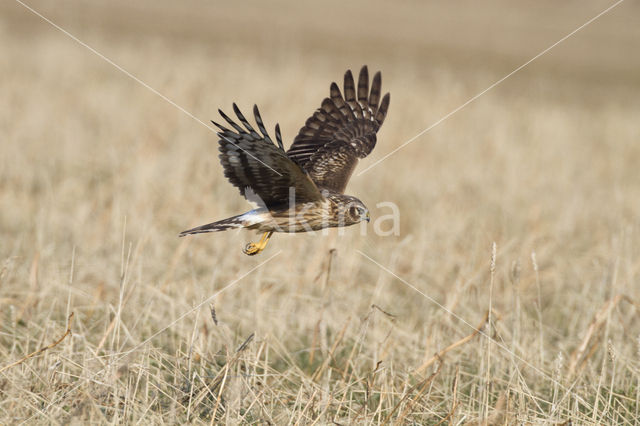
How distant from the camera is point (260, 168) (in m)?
4.68

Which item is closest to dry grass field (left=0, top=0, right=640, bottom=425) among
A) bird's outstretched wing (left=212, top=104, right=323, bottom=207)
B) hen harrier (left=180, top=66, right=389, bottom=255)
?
hen harrier (left=180, top=66, right=389, bottom=255)

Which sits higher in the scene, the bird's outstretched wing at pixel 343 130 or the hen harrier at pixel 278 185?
the bird's outstretched wing at pixel 343 130

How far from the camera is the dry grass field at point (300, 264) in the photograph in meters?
4.07

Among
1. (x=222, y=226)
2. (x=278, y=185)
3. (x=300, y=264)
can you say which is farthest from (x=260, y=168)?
(x=300, y=264)

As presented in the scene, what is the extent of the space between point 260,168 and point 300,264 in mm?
2389

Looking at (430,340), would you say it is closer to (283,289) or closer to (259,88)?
(283,289)

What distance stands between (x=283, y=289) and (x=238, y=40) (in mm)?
20035

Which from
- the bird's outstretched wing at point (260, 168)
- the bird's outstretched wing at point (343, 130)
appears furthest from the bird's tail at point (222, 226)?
the bird's outstretched wing at point (343, 130)

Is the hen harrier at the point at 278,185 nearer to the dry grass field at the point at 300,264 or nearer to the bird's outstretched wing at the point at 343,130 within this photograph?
the bird's outstretched wing at the point at 343,130

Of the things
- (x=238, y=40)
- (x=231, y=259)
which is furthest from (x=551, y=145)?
(x=238, y=40)

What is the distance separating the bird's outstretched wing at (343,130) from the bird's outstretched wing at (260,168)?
113 cm

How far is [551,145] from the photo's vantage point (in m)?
12.1

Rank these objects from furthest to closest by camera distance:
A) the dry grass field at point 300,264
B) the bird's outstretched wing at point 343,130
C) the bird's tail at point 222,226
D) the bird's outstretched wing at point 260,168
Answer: the bird's outstretched wing at point 343,130, the bird's tail at point 222,226, the bird's outstretched wing at point 260,168, the dry grass field at point 300,264

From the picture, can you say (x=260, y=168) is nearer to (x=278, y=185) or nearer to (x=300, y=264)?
(x=278, y=185)
